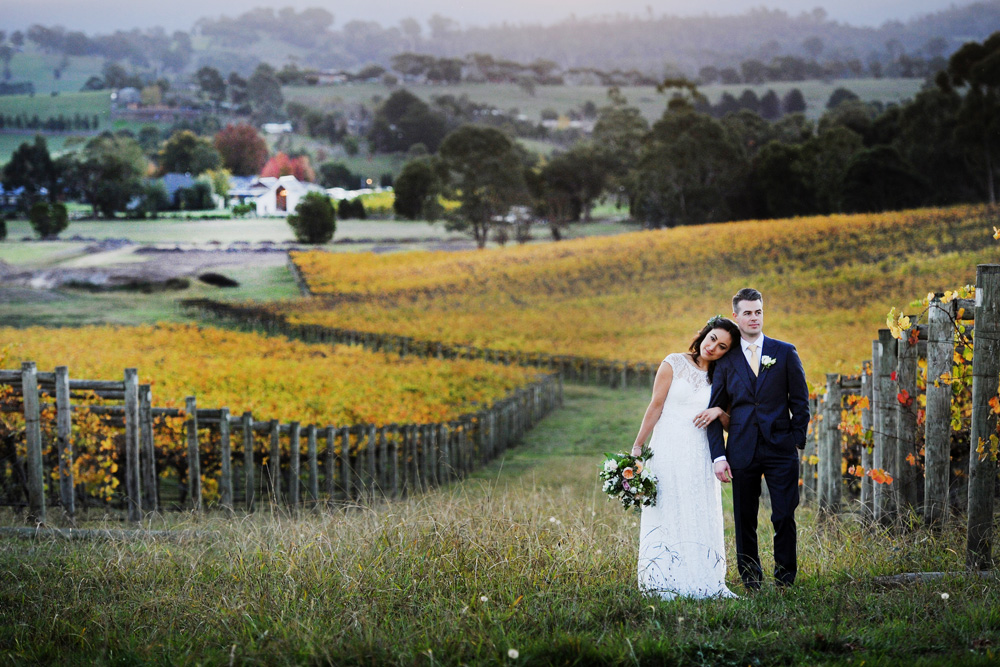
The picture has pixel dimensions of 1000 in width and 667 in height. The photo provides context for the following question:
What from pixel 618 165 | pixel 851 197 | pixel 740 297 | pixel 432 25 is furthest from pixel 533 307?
pixel 740 297

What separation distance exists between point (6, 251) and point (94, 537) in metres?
18.8

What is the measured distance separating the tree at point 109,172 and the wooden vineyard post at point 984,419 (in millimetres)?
22671

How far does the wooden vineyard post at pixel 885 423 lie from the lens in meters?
5.52

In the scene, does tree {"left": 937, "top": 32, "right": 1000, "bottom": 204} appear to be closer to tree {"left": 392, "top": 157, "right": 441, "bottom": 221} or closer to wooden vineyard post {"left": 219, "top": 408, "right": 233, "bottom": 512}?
tree {"left": 392, "top": 157, "right": 441, "bottom": 221}

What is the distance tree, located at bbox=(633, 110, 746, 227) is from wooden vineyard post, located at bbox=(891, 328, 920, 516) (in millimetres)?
21062

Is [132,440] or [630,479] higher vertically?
[630,479]

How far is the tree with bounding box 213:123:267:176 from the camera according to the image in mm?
25555

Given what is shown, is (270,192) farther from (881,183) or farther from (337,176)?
(881,183)

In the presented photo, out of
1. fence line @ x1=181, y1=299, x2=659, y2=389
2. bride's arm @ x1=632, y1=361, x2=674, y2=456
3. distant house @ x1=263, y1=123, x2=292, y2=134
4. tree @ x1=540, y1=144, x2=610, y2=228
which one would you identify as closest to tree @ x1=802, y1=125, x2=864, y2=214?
tree @ x1=540, y1=144, x2=610, y2=228

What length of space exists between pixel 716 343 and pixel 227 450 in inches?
206

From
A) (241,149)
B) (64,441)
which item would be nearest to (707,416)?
(64,441)

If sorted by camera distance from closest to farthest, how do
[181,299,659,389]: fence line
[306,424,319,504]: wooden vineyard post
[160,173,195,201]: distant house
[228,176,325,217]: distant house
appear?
[306,424,319,504]: wooden vineyard post
[181,299,659,389]: fence line
[160,173,195,201]: distant house
[228,176,325,217]: distant house

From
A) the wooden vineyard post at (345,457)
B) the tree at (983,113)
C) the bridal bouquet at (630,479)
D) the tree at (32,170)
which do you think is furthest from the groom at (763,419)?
the tree at (32,170)

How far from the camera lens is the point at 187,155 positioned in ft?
82.4
